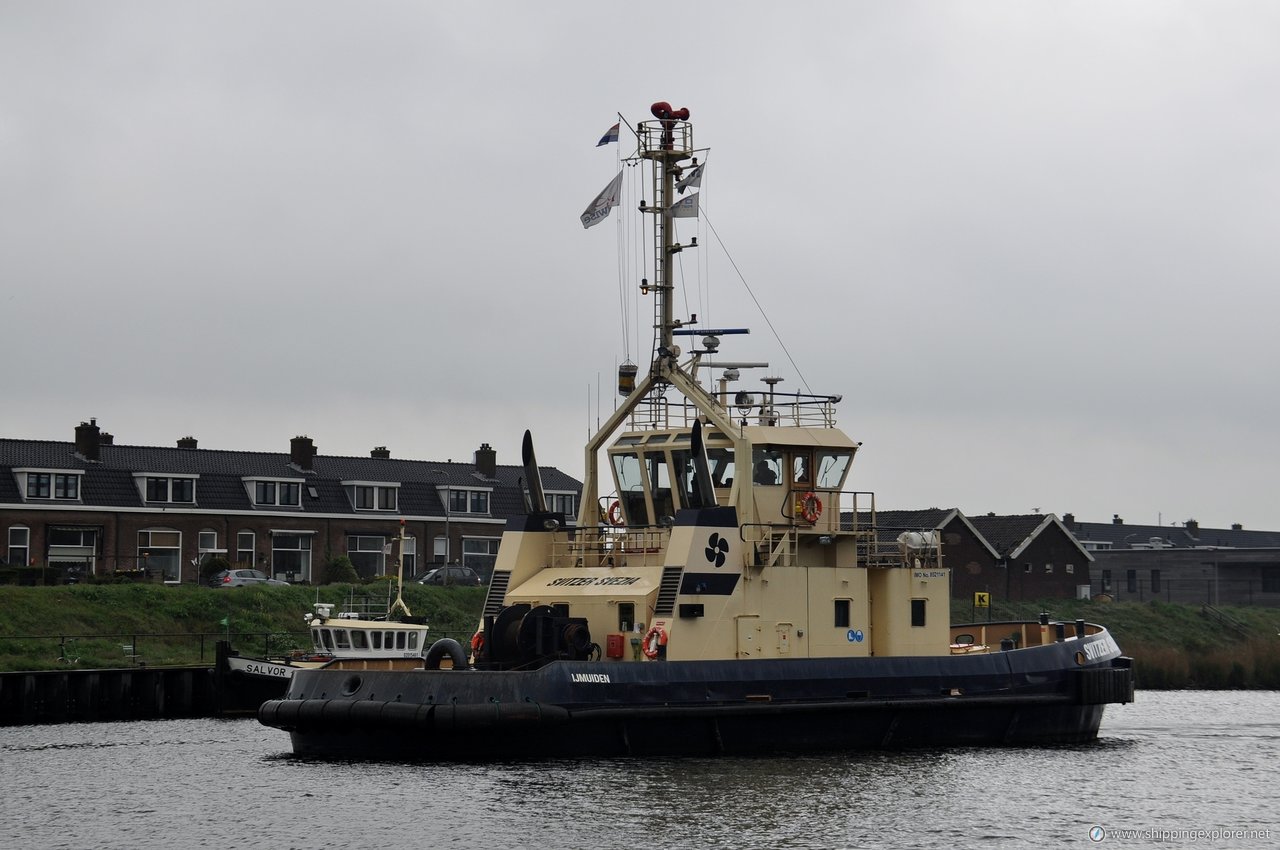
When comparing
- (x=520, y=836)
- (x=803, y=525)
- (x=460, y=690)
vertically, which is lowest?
(x=520, y=836)

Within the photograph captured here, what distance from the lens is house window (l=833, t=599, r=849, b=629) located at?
2578 cm

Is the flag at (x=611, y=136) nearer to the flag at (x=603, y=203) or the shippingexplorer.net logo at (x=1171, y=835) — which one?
the flag at (x=603, y=203)

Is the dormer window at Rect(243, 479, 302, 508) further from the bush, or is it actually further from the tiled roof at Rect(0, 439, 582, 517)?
the bush

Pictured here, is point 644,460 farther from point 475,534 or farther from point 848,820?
point 475,534

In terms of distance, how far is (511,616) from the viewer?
81.0ft

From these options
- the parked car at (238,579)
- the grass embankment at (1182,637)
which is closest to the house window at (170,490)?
the parked car at (238,579)

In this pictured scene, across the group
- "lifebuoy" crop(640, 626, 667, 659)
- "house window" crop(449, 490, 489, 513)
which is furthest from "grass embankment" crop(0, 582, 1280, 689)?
"lifebuoy" crop(640, 626, 667, 659)

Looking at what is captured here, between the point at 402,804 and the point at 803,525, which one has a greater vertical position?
the point at 803,525

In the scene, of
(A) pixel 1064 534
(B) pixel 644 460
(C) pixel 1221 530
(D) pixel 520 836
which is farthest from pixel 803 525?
(C) pixel 1221 530

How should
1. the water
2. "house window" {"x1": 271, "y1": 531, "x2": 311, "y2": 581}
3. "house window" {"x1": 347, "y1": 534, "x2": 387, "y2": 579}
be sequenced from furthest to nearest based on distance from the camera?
"house window" {"x1": 347, "y1": 534, "x2": 387, "y2": 579}
"house window" {"x1": 271, "y1": 531, "x2": 311, "y2": 581}
the water

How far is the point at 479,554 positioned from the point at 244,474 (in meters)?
9.15

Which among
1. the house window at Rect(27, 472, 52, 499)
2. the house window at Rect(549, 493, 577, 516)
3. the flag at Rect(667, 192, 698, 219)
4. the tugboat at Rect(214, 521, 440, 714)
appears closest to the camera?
the flag at Rect(667, 192, 698, 219)

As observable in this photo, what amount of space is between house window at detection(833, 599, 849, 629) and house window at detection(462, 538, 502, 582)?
34.7 meters

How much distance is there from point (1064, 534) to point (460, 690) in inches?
1770
